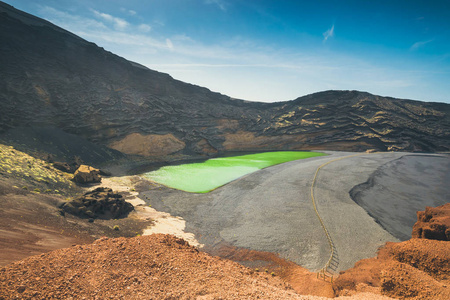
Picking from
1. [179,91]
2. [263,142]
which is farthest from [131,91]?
[263,142]

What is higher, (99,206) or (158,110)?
(158,110)

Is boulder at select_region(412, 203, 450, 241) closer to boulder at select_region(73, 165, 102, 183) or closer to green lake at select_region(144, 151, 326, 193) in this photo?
green lake at select_region(144, 151, 326, 193)

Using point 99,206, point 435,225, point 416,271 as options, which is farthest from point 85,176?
point 435,225

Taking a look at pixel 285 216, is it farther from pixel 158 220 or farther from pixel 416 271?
pixel 158 220

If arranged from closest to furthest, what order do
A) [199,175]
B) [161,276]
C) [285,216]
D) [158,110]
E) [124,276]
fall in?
[124,276] < [161,276] < [285,216] < [199,175] < [158,110]

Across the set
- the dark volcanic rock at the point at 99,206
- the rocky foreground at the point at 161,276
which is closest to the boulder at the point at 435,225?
the rocky foreground at the point at 161,276

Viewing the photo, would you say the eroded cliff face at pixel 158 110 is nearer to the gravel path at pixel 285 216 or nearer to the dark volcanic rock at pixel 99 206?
the dark volcanic rock at pixel 99 206
